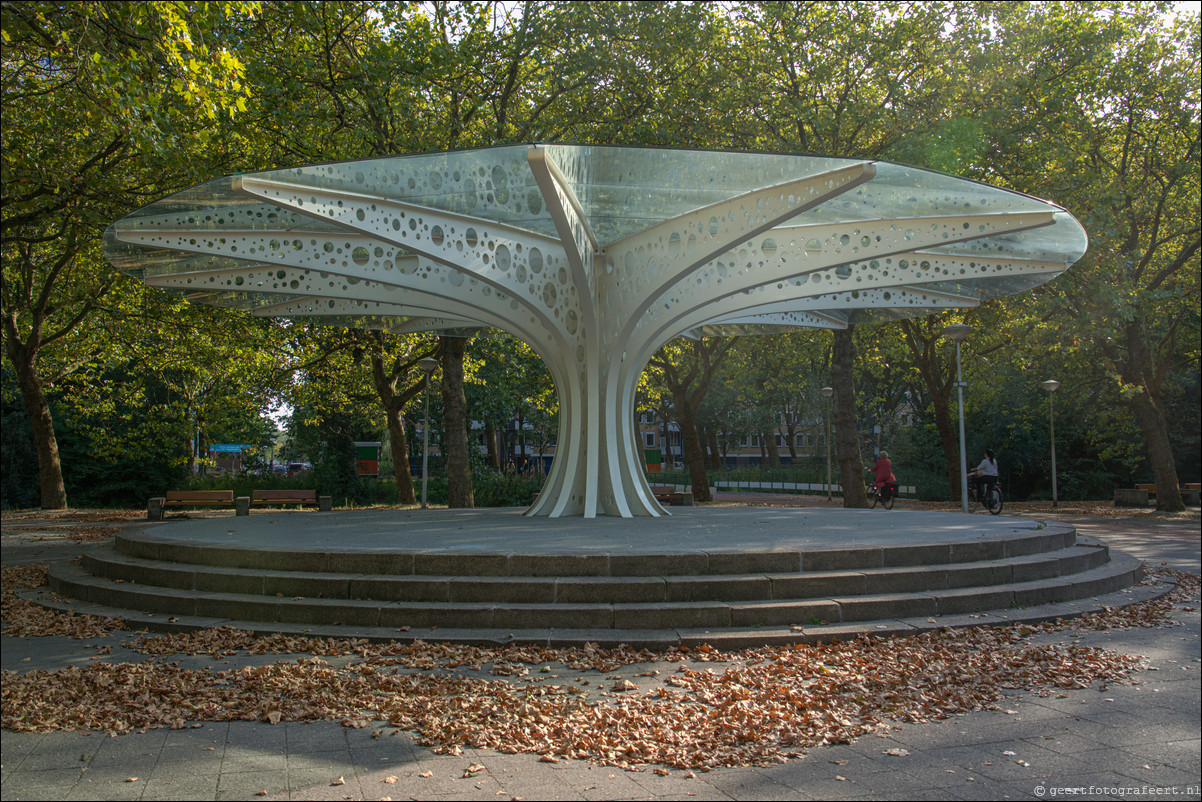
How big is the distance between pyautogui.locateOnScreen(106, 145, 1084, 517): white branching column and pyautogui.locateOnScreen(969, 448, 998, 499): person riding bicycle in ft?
20.6

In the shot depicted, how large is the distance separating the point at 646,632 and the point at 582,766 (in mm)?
2772

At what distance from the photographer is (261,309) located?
1582 centimetres

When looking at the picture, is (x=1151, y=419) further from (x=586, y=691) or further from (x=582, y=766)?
(x=582, y=766)

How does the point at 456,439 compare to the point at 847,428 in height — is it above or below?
below

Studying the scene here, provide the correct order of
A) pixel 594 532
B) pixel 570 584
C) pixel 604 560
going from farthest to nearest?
pixel 594 532 < pixel 604 560 < pixel 570 584

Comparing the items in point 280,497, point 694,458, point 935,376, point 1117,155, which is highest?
point 1117,155

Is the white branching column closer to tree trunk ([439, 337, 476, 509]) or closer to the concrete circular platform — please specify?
the concrete circular platform

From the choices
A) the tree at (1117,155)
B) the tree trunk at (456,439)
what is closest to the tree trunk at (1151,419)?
the tree at (1117,155)

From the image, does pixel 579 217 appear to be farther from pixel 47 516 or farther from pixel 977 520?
pixel 47 516

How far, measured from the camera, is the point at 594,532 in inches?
402

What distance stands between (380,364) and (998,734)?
19872 mm

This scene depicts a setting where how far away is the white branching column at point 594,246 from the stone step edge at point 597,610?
13.7 feet

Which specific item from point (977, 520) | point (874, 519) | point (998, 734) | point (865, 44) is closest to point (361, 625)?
point (998, 734)

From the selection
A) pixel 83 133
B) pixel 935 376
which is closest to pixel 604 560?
pixel 83 133
